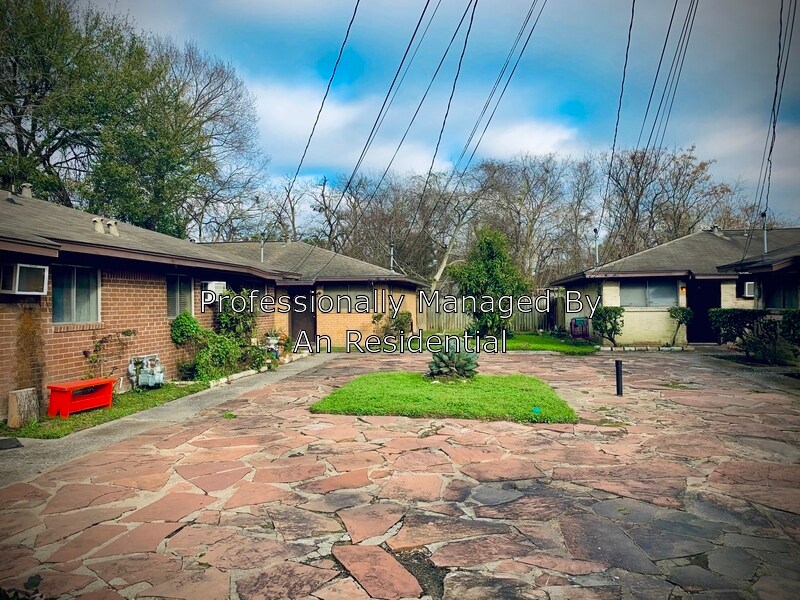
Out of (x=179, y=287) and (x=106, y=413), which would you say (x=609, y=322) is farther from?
(x=106, y=413)

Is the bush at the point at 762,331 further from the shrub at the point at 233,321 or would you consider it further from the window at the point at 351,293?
the shrub at the point at 233,321

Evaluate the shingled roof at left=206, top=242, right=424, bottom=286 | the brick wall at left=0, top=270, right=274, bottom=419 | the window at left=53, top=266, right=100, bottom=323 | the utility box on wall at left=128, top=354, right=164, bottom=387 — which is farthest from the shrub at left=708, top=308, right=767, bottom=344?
the window at left=53, top=266, right=100, bottom=323

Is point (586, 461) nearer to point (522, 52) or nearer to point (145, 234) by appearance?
point (522, 52)

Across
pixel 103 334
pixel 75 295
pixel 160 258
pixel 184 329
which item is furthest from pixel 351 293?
pixel 75 295

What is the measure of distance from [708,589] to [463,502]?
1.86m

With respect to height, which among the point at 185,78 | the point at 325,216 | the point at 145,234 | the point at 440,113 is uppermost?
the point at 185,78

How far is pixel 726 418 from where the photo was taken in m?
7.10

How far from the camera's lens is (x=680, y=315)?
16.9m

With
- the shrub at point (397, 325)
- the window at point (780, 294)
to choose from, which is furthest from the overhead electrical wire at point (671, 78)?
the shrub at point (397, 325)

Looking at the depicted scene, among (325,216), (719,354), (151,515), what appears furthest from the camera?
(325,216)

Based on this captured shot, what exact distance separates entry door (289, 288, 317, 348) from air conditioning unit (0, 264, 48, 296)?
1200cm

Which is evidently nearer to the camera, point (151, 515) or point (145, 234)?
point (151, 515)

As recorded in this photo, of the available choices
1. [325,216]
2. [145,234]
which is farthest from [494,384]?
[325,216]

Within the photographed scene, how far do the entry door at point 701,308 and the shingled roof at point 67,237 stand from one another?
668 inches
